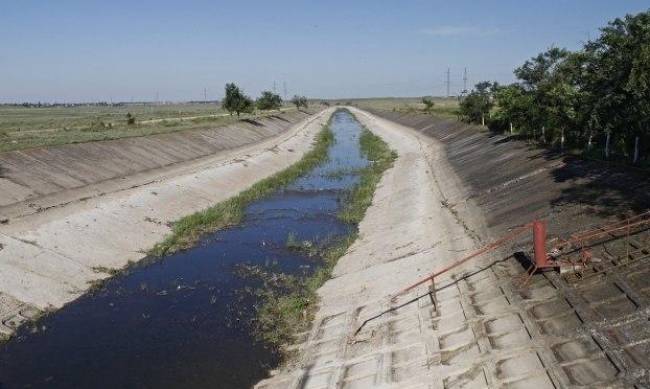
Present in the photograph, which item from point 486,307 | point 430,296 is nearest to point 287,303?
point 430,296

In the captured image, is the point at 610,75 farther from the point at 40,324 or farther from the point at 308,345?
the point at 40,324

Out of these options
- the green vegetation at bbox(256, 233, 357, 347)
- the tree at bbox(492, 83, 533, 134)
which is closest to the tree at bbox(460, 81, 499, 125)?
the tree at bbox(492, 83, 533, 134)

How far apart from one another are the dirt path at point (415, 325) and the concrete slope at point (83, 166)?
17391mm

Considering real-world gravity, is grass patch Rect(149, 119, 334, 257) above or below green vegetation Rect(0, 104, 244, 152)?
below

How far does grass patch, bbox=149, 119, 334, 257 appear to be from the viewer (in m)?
26.1

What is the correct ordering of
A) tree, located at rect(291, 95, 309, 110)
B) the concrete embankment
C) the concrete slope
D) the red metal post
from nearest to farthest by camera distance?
the concrete embankment → the red metal post → the concrete slope → tree, located at rect(291, 95, 309, 110)

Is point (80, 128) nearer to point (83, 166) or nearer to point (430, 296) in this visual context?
point (83, 166)

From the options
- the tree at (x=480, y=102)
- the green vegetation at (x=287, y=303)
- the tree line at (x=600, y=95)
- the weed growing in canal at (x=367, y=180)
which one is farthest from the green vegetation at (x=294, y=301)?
the tree at (x=480, y=102)

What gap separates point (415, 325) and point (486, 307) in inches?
76.1

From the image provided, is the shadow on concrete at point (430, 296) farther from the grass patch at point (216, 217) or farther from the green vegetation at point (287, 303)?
the grass patch at point (216, 217)

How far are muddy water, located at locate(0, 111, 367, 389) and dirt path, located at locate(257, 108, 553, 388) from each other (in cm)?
177

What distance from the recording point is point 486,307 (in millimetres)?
14578

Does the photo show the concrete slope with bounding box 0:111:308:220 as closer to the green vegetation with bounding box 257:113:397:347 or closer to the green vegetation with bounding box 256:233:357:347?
the green vegetation with bounding box 256:233:357:347

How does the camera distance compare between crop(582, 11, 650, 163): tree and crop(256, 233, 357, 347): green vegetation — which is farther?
crop(582, 11, 650, 163): tree
